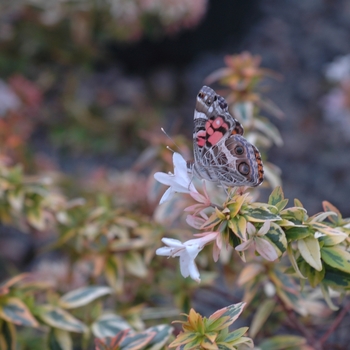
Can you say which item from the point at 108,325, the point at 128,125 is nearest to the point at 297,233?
the point at 108,325

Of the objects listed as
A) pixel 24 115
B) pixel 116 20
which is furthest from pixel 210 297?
pixel 116 20

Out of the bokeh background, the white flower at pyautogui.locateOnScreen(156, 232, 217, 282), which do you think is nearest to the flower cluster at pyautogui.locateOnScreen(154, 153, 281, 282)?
the white flower at pyautogui.locateOnScreen(156, 232, 217, 282)

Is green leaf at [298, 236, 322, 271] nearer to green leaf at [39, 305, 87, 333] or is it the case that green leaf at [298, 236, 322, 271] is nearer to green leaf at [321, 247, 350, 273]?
green leaf at [321, 247, 350, 273]

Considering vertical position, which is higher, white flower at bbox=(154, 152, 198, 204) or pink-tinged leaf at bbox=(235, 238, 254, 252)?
white flower at bbox=(154, 152, 198, 204)

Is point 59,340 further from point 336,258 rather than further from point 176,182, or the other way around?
point 336,258

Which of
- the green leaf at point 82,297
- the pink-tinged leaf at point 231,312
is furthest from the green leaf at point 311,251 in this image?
the green leaf at point 82,297

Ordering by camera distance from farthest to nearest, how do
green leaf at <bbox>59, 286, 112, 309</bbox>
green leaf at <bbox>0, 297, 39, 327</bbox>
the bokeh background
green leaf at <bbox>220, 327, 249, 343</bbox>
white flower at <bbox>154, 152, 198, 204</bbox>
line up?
the bokeh background, green leaf at <bbox>59, 286, 112, 309</bbox>, green leaf at <bbox>0, 297, 39, 327</bbox>, white flower at <bbox>154, 152, 198, 204</bbox>, green leaf at <bbox>220, 327, 249, 343</bbox>

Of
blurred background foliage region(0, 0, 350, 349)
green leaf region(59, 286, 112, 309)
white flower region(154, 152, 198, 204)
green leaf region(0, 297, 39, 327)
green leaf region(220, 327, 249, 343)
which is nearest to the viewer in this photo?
green leaf region(220, 327, 249, 343)

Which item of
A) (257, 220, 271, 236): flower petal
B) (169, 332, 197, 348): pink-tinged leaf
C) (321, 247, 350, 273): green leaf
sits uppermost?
(257, 220, 271, 236): flower petal
